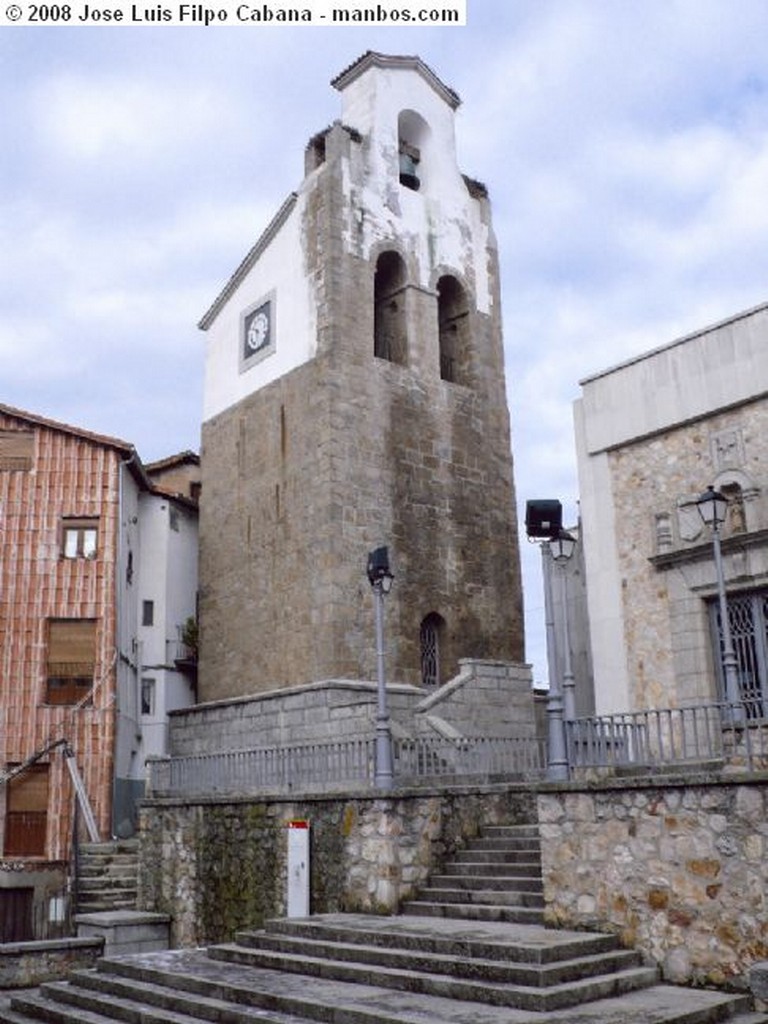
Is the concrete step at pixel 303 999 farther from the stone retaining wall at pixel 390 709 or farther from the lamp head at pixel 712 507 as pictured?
the stone retaining wall at pixel 390 709

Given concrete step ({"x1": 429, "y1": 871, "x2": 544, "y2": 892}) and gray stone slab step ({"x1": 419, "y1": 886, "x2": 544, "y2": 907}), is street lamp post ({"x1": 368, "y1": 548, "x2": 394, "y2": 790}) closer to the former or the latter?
concrete step ({"x1": 429, "y1": 871, "x2": 544, "y2": 892})

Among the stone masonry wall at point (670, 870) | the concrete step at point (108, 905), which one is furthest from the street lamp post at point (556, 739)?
the concrete step at point (108, 905)

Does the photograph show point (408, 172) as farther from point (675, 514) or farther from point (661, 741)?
point (661, 741)

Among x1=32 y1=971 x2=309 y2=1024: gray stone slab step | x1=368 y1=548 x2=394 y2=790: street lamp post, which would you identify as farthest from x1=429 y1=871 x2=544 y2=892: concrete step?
x1=32 y1=971 x2=309 y2=1024: gray stone slab step

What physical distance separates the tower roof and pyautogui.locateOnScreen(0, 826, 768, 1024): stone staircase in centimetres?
1866

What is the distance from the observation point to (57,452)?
2322 centimetres

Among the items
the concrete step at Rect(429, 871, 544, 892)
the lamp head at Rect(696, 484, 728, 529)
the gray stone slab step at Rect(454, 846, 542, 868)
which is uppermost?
the lamp head at Rect(696, 484, 728, 529)

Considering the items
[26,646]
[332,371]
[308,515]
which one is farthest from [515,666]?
[26,646]

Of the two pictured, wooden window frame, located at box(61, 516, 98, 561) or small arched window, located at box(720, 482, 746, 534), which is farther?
Result: wooden window frame, located at box(61, 516, 98, 561)

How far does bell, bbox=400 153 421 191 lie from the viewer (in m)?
24.8

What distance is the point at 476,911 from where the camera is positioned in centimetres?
1062

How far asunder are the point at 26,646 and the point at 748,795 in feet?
55.2

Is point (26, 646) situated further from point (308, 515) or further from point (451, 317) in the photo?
point (451, 317)

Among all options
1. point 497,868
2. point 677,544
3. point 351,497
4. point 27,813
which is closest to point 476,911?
Result: point 497,868
